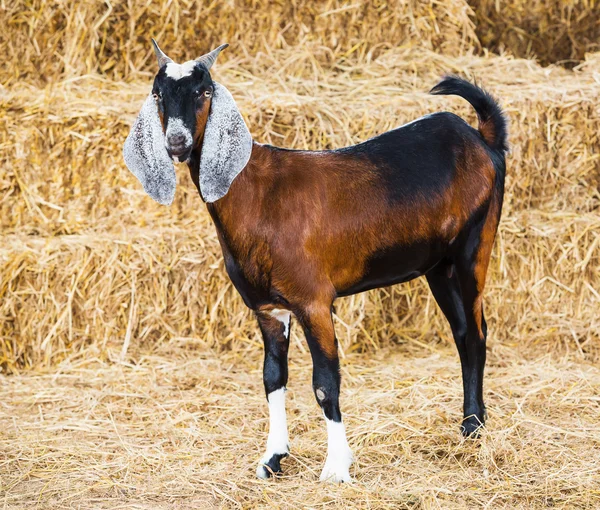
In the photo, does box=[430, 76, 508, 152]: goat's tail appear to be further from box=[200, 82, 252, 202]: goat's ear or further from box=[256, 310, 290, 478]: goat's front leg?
box=[256, 310, 290, 478]: goat's front leg

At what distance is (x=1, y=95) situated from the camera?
516 centimetres

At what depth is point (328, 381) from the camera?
3.29m

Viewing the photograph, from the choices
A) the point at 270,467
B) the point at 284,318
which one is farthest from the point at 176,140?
the point at 270,467

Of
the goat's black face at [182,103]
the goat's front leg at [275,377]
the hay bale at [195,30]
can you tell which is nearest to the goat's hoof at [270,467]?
the goat's front leg at [275,377]

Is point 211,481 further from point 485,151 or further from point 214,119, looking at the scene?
point 485,151

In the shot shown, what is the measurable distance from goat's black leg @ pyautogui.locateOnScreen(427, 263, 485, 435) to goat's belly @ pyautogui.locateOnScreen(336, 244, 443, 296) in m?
0.24

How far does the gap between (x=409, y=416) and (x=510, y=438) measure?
1.61 feet

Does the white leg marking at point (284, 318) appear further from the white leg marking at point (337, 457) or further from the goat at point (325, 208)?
the white leg marking at point (337, 457)

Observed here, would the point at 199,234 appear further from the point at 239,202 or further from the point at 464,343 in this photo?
the point at 464,343

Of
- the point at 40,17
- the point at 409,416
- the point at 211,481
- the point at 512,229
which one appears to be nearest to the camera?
the point at 211,481

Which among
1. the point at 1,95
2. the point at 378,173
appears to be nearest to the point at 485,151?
the point at 378,173

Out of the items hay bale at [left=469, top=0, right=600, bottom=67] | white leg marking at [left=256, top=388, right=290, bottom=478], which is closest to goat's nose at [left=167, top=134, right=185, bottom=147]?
white leg marking at [left=256, top=388, right=290, bottom=478]

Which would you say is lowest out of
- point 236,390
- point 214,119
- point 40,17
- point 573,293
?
point 236,390

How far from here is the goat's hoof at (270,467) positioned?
3438 mm
